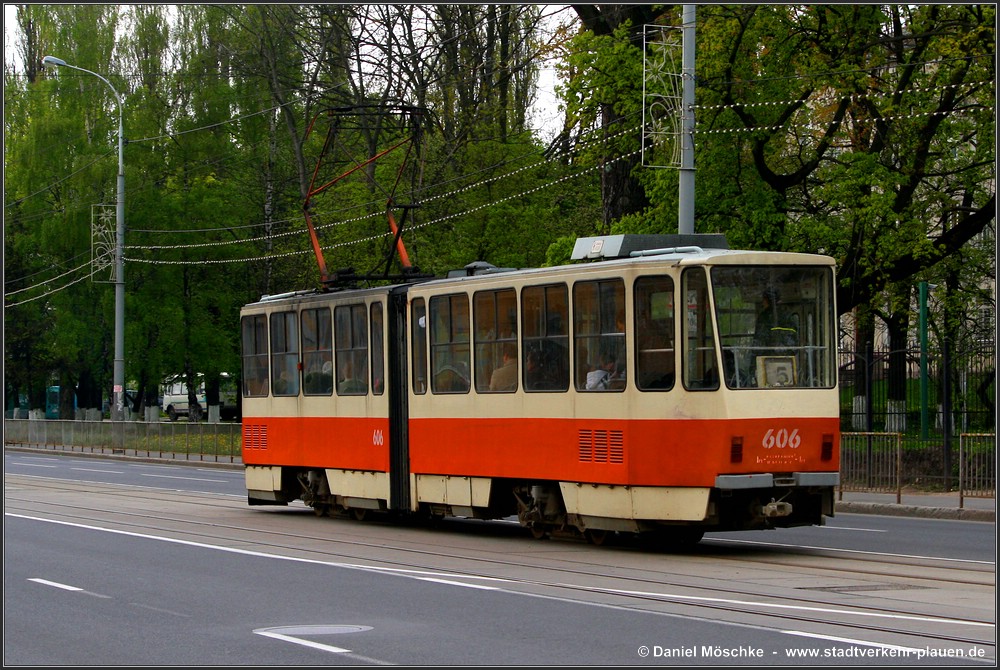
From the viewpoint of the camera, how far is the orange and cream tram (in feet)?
50.1

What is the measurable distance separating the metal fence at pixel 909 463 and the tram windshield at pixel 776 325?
26.3 ft

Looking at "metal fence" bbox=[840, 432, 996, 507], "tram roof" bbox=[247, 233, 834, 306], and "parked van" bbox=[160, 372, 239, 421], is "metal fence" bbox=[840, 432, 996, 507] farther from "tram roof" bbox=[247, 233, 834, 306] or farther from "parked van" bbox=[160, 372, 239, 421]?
"parked van" bbox=[160, 372, 239, 421]

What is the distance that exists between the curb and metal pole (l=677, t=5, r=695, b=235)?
494 centimetres

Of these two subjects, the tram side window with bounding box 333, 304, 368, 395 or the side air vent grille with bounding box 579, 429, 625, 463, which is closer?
the side air vent grille with bounding box 579, 429, 625, 463

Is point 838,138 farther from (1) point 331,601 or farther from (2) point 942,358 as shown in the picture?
(1) point 331,601

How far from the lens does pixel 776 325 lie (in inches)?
617

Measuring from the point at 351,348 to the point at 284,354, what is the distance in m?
2.24

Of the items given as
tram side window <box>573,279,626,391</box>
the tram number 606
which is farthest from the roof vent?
the tram number 606

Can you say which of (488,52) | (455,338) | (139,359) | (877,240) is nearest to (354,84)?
(488,52)

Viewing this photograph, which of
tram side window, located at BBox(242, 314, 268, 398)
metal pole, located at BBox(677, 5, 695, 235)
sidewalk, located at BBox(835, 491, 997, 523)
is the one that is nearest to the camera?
sidewalk, located at BBox(835, 491, 997, 523)

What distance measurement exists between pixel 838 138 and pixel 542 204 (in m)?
11.7

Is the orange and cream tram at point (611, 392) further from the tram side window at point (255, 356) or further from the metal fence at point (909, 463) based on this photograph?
the metal fence at point (909, 463)

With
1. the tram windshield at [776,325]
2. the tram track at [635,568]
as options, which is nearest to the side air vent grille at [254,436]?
the tram track at [635,568]

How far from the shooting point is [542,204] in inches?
1676
